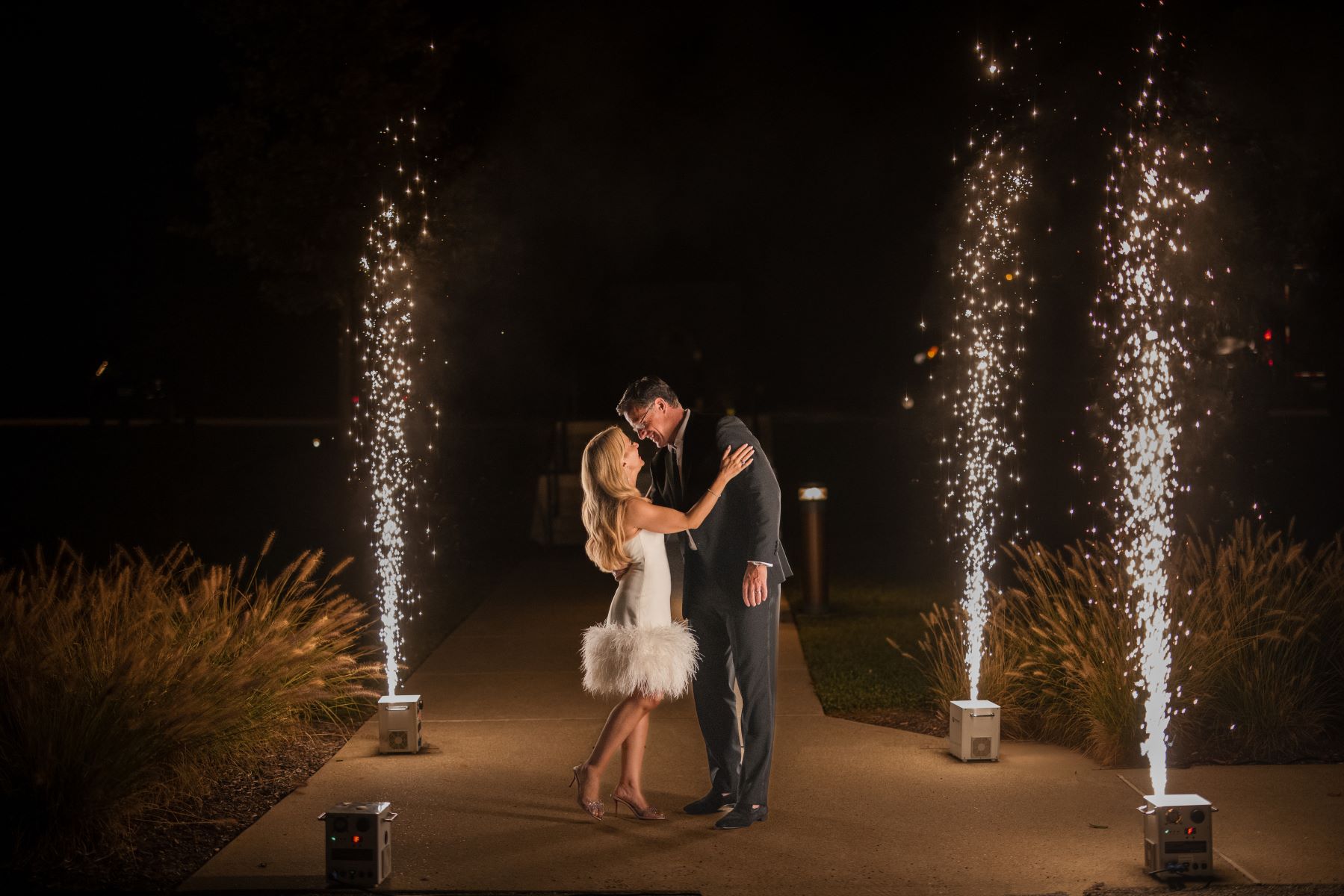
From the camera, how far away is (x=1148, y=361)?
12.8m

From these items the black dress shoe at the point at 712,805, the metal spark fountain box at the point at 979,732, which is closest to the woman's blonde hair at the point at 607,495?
the black dress shoe at the point at 712,805

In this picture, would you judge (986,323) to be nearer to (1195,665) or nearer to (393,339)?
(393,339)

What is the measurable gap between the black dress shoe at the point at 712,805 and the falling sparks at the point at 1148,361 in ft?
5.72

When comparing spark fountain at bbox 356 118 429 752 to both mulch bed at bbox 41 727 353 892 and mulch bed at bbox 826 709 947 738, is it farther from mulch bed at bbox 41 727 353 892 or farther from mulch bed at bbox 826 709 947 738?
mulch bed at bbox 41 727 353 892

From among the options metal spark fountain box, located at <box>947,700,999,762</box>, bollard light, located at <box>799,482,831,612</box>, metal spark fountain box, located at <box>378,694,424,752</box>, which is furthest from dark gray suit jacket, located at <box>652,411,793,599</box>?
bollard light, located at <box>799,482,831,612</box>

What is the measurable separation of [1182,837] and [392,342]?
1840 cm

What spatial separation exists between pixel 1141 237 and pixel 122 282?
26.4m

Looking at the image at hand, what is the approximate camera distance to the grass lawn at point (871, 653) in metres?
8.22

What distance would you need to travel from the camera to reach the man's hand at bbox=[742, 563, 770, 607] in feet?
18.3

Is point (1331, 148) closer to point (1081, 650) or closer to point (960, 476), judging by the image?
point (960, 476)

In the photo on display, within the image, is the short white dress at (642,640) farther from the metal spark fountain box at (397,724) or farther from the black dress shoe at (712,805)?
the metal spark fountain box at (397,724)

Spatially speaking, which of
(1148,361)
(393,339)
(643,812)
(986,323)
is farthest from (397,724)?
(393,339)

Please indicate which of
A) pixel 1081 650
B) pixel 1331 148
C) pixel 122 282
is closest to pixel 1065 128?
pixel 1331 148

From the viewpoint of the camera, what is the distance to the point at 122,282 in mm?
32531
